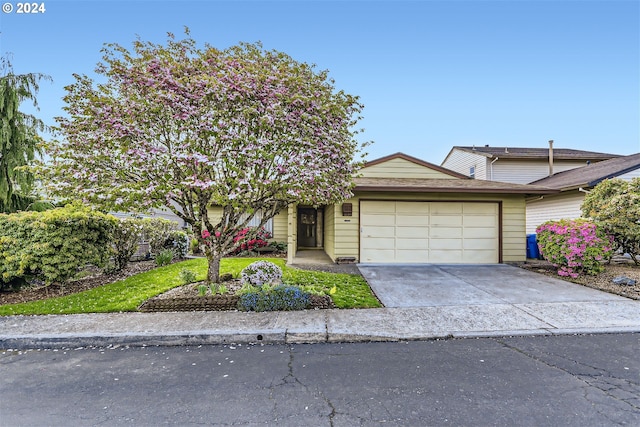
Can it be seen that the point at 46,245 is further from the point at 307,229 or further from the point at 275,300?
the point at 307,229

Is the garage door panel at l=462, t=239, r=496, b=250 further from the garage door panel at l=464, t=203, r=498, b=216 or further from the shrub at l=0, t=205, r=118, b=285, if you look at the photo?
the shrub at l=0, t=205, r=118, b=285

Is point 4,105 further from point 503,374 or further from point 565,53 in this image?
point 565,53

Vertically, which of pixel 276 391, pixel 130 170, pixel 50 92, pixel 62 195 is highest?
pixel 50 92

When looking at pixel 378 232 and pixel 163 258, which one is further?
pixel 378 232

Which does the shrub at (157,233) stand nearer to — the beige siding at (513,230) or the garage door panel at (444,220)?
the garage door panel at (444,220)

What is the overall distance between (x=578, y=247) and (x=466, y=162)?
13.6 metres

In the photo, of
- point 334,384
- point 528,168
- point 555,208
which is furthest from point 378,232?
point 528,168

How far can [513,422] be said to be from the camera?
232 centimetres

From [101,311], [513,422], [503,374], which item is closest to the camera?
[513,422]

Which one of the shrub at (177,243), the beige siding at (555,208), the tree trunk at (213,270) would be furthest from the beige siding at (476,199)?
the shrub at (177,243)

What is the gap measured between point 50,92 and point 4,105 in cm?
139

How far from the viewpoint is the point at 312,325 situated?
4363mm

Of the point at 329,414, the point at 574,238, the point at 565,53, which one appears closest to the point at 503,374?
the point at 329,414

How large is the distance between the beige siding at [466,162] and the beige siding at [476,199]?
8.18 m
